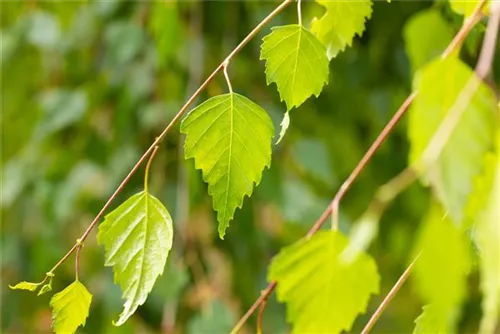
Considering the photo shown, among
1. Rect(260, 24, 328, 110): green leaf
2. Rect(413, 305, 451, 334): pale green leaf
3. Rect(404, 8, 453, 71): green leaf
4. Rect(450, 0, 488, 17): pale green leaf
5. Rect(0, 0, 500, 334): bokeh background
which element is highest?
Rect(450, 0, 488, 17): pale green leaf

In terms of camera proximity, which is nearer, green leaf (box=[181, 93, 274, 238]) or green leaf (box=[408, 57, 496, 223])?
green leaf (box=[408, 57, 496, 223])

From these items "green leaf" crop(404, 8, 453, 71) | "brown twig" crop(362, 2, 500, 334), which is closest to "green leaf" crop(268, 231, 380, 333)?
"brown twig" crop(362, 2, 500, 334)

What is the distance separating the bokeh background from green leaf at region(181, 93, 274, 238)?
1.57 ft

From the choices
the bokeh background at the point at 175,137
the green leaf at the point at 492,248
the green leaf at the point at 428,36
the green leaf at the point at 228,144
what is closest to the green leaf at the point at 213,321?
the bokeh background at the point at 175,137

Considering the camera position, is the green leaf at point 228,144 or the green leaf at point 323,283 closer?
the green leaf at point 323,283

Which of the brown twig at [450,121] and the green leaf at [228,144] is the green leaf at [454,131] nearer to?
the brown twig at [450,121]

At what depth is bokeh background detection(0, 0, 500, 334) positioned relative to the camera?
900mm

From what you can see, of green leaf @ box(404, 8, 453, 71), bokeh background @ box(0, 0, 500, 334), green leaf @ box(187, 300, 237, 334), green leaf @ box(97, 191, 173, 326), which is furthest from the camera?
bokeh background @ box(0, 0, 500, 334)

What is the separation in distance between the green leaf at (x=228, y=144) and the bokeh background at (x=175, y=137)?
48 centimetres

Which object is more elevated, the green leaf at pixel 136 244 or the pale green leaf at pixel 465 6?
the pale green leaf at pixel 465 6

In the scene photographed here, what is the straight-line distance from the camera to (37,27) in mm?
957

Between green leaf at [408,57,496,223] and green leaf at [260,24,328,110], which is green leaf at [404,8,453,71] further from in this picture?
green leaf at [408,57,496,223]

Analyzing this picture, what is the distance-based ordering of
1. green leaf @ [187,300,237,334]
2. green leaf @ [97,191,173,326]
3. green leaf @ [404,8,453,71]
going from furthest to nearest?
green leaf @ [187,300,237,334], green leaf @ [404,8,453,71], green leaf @ [97,191,173,326]

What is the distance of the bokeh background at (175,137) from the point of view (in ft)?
2.95
